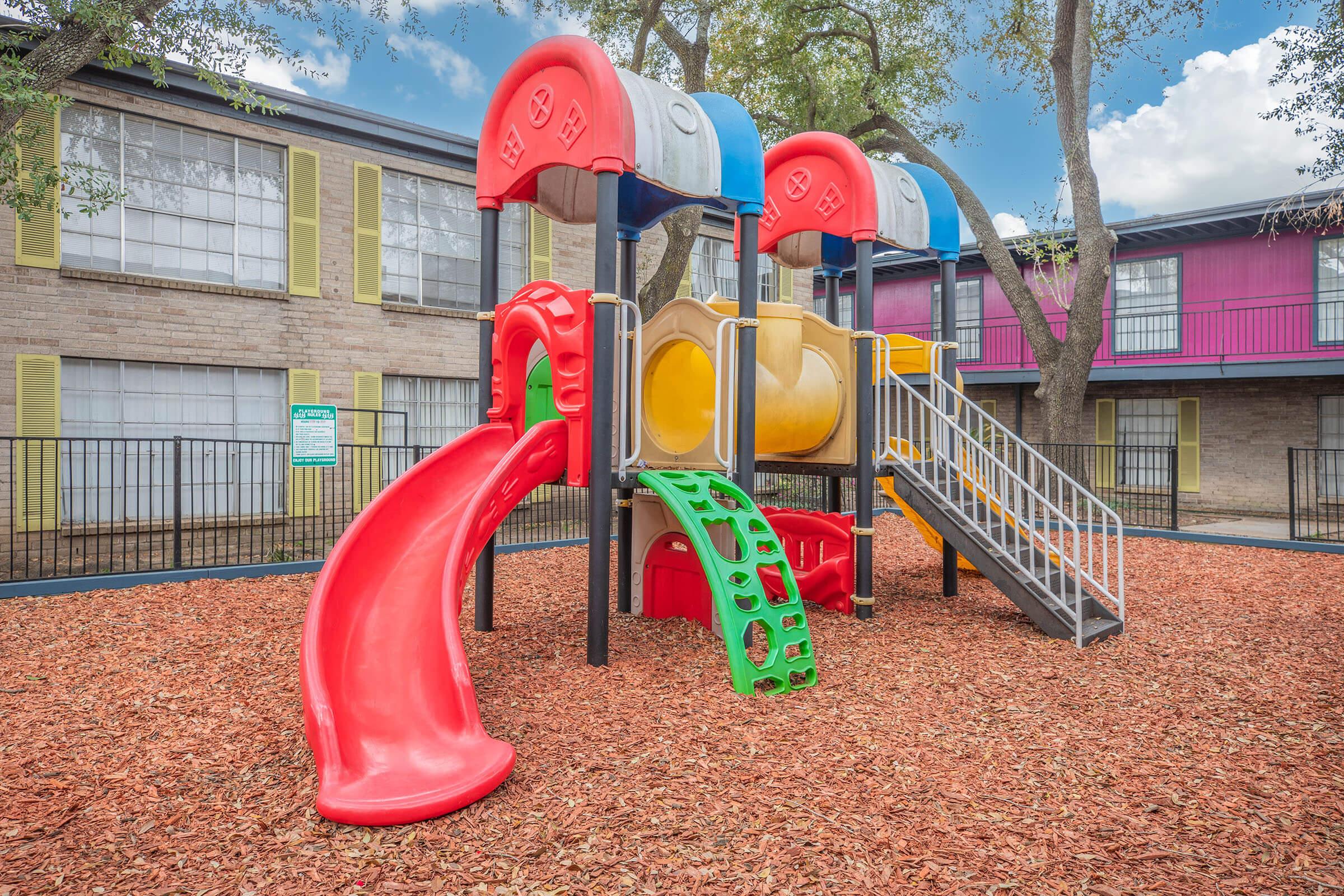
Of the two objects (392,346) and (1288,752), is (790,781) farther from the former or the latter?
(392,346)

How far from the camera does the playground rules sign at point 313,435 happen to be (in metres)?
9.45

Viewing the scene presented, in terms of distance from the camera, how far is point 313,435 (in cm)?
956

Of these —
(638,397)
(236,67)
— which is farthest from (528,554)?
(236,67)

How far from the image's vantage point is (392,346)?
44.5ft

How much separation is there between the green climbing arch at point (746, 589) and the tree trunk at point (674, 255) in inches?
285

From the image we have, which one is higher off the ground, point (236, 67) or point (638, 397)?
point (236, 67)

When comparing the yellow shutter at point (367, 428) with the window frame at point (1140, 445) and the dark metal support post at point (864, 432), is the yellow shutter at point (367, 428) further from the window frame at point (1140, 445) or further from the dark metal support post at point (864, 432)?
the window frame at point (1140, 445)

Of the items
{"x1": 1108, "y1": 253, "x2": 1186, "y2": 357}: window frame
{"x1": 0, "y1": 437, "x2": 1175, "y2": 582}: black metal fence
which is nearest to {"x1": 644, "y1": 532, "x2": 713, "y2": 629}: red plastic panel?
{"x1": 0, "y1": 437, "x2": 1175, "y2": 582}: black metal fence

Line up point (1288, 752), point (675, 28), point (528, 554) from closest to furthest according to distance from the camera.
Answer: point (1288, 752) < point (528, 554) < point (675, 28)

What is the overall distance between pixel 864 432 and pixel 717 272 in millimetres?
12237

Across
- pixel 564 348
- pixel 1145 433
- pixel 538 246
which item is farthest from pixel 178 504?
pixel 1145 433

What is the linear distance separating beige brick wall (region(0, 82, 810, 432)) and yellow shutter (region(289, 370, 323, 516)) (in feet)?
0.53

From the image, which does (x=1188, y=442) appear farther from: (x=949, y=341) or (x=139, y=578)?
(x=139, y=578)

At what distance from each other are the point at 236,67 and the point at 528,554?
688cm
